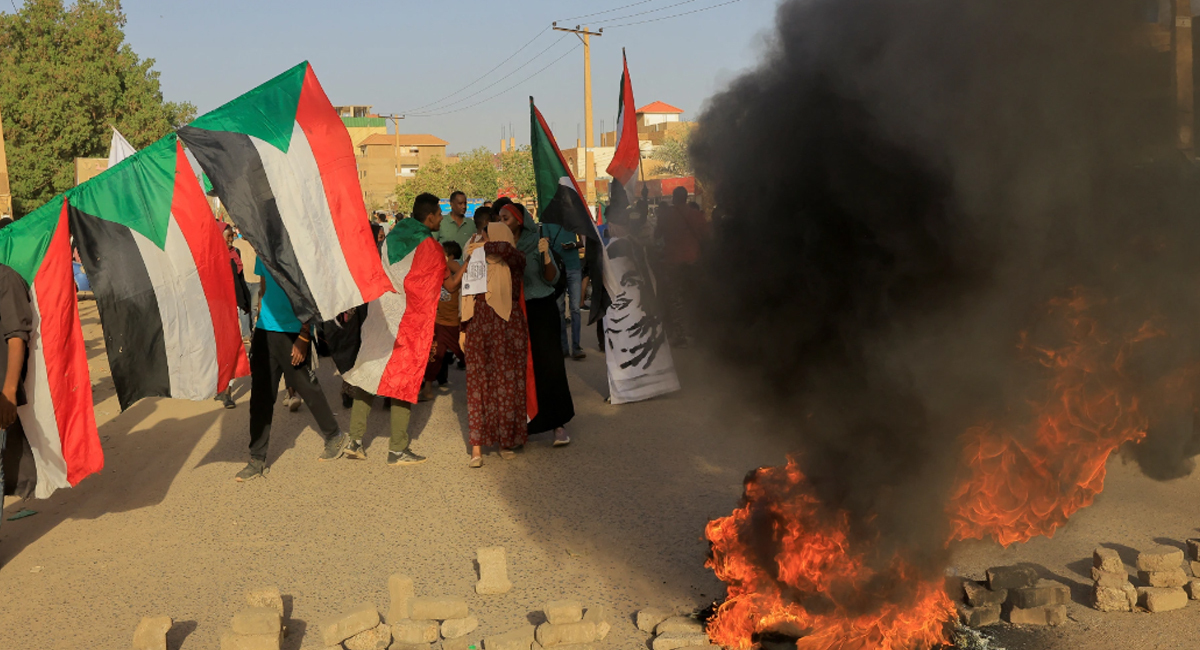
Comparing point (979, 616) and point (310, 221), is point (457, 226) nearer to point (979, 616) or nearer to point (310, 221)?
point (310, 221)

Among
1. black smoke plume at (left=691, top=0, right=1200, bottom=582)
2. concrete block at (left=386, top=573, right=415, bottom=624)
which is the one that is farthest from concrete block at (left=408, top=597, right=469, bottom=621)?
black smoke plume at (left=691, top=0, right=1200, bottom=582)

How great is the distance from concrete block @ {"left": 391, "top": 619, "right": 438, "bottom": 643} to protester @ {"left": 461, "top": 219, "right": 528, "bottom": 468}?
10.2ft

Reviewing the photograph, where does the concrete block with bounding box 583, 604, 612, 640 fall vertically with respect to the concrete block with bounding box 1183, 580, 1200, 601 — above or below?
above

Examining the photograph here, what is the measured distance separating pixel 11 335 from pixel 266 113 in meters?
2.01

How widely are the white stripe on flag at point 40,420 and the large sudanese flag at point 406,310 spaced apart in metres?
2.18

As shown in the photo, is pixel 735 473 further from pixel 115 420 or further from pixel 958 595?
pixel 115 420

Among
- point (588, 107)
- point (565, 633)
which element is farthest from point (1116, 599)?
point (588, 107)

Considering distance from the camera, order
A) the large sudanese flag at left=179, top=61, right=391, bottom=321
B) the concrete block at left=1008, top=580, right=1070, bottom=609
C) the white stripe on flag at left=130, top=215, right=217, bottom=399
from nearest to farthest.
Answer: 1. the concrete block at left=1008, top=580, right=1070, bottom=609
2. the large sudanese flag at left=179, top=61, right=391, bottom=321
3. the white stripe on flag at left=130, top=215, right=217, bottom=399

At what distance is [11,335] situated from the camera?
219 inches

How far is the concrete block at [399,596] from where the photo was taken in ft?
14.8

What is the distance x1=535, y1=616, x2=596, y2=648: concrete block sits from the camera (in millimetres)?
4164

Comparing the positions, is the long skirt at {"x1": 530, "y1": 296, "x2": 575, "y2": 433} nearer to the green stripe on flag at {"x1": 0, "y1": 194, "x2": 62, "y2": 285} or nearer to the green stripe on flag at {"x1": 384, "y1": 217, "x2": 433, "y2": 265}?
the green stripe on flag at {"x1": 384, "y1": 217, "x2": 433, "y2": 265}

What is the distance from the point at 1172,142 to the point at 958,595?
2166 millimetres

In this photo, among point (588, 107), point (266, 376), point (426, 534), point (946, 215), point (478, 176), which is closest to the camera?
point (946, 215)
